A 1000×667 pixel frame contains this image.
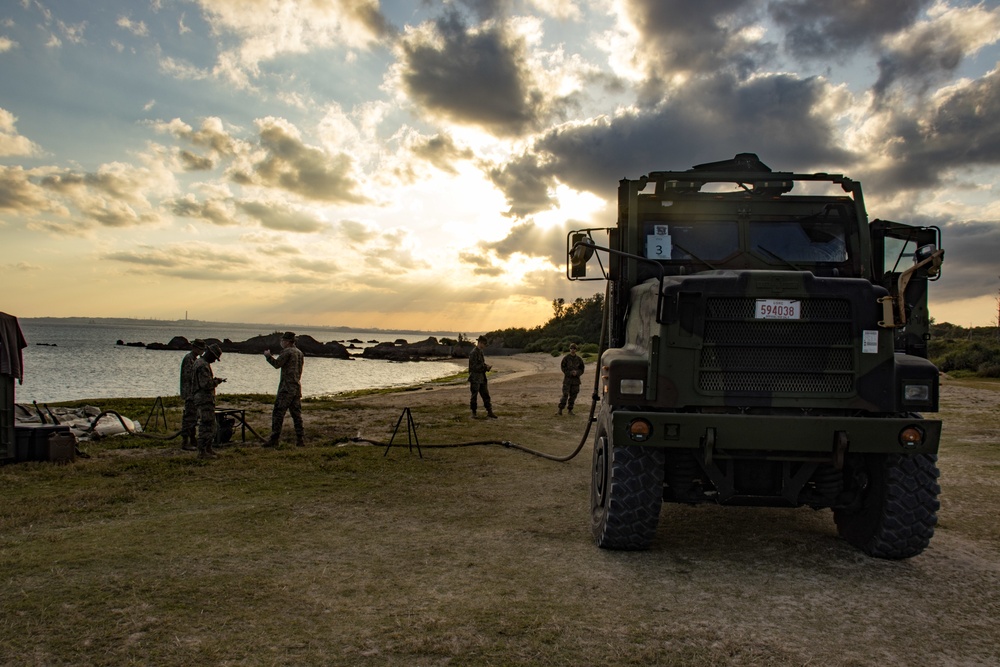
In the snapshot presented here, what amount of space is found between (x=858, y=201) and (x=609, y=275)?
263cm

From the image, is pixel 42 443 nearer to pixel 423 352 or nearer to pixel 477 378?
pixel 477 378

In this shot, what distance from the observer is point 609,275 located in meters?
7.17

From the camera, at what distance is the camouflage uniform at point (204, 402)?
36.0 ft

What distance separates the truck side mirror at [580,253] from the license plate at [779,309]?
5.32ft

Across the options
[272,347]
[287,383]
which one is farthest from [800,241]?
[272,347]

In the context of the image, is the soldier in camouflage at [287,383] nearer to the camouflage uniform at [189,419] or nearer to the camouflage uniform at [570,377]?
the camouflage uniform at [189,419]

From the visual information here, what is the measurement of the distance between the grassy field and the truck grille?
4.99ft

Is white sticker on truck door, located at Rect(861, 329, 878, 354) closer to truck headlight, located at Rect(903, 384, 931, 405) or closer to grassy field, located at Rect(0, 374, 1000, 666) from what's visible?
truck headlight, located at Rect(903, 384, 931, 405)

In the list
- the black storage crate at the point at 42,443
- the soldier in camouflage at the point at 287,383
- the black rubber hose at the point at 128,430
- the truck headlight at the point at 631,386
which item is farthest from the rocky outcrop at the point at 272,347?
the truck headlight at the point at 631,386

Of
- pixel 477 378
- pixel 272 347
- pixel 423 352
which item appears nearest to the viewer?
pixel 477 378

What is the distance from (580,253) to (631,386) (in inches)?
64.8

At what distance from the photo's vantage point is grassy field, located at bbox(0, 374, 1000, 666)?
3889 millimetres

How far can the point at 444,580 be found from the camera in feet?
16.6

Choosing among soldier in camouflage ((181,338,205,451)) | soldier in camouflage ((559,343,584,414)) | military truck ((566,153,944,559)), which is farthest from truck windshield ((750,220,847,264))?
soldier in camouflage ((559,343,584,414))
